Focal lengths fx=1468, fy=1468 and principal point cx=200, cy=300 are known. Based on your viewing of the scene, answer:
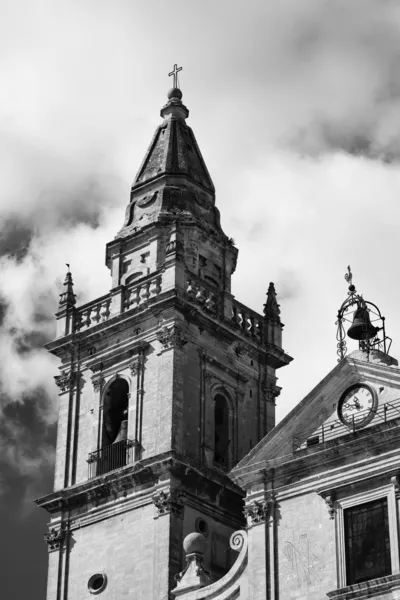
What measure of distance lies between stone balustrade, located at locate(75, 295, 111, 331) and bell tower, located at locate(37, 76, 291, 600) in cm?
5

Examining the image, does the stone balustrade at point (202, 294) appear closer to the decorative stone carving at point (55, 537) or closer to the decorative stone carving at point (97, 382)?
the decorative stone carving at point (97, 382)

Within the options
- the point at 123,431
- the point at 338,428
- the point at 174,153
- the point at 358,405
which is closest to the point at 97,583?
the point at 123,431

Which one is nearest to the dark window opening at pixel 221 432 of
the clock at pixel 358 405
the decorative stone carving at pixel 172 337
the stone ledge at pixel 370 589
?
the decorative stone carving at pixel 172 337

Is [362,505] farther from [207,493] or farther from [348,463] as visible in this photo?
[207,493]

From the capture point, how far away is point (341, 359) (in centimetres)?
3891

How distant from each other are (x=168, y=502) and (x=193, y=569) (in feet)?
10.7

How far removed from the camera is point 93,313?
48062 millimetres

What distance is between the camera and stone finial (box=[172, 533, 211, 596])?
38.9 metres

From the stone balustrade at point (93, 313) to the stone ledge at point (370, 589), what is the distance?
599 inches

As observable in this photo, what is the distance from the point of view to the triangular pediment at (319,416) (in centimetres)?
3809

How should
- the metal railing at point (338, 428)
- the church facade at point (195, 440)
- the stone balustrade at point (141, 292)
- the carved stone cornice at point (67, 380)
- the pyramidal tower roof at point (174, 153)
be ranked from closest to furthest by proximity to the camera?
the church facade at point (195, 440), the metal railing at point (338, 428), the stone balustrade at point (141, 292), the carved stone cornice at point (67, 380), the pyramidal tower roof at point (174, 153)

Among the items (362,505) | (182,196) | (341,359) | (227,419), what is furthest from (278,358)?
(362,505)

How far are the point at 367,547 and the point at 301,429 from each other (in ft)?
14.3

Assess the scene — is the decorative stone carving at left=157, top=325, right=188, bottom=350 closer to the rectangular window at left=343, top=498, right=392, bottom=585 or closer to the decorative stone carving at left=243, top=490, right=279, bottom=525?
the decorative stone carving at left=243, top=490, right=279, bottom=525
